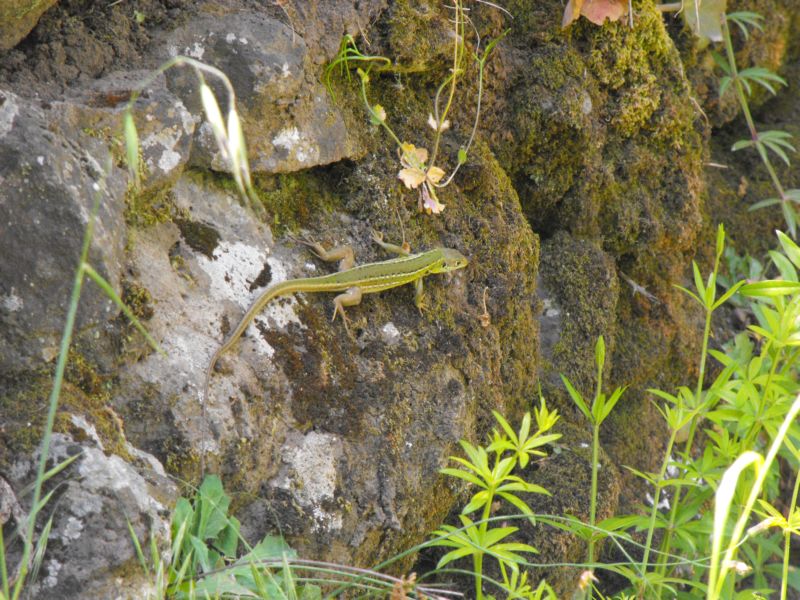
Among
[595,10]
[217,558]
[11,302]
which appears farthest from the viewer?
[595,10]

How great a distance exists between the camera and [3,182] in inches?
90.3

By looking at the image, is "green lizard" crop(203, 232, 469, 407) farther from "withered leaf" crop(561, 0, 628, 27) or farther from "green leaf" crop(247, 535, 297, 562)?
"withered leaf" crop(561, 0, 628, 27)

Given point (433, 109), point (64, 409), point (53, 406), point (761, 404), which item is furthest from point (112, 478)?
point (433, 109)

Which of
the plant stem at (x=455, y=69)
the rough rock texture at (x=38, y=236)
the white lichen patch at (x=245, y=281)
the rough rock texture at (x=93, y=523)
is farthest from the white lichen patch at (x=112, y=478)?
the plant stem at (x=455, y=69)

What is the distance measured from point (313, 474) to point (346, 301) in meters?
0.75

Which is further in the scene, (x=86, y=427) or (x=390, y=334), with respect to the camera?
(x=390, y=334)

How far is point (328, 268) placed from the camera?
3.39 metres

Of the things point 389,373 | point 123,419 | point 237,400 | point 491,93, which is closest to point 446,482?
point 389,373

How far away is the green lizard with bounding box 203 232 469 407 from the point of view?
3.20 metres

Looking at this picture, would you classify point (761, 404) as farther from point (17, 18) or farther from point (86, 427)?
point (17, 18)

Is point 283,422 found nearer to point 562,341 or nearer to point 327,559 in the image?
point 327,559

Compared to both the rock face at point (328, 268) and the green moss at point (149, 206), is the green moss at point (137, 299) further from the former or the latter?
the green moss at point (149, 206)

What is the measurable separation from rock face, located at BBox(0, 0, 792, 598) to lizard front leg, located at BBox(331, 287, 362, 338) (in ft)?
0.16

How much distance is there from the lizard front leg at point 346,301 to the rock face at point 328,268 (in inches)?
1.9
